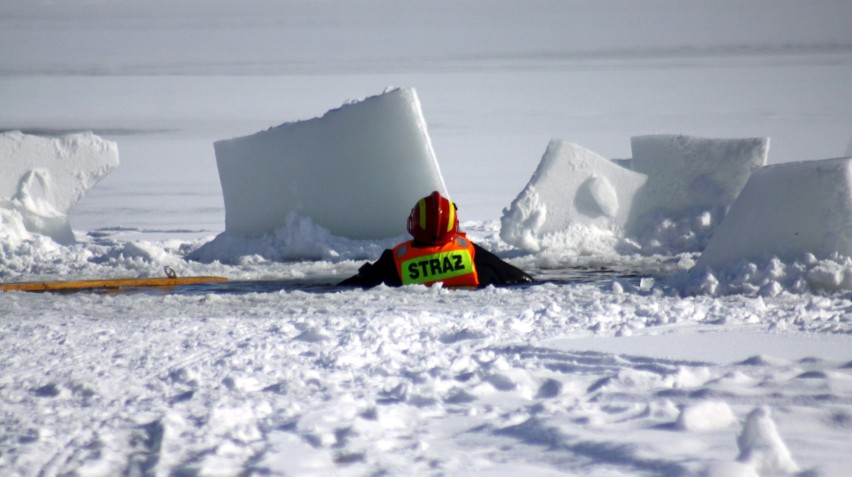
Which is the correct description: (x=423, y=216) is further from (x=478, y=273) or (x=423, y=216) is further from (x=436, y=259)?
(x=478, y=273)

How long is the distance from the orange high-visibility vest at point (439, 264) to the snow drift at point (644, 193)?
407 cm

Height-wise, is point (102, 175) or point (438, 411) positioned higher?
point (102, 175)

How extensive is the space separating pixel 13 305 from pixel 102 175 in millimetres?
7142

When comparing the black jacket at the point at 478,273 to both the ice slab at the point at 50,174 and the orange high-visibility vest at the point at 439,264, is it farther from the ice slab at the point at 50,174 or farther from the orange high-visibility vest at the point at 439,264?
the ice slab at the point at 50,174

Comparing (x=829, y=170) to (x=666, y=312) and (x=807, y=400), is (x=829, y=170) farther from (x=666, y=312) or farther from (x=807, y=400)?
(x=807, y=400)

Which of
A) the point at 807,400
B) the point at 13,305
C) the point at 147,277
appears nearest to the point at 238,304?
the point at 13,305

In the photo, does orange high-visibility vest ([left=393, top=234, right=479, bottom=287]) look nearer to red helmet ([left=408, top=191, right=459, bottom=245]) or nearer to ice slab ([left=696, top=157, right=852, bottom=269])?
red helmet ([left=408, top=191, right=459, bottom=245])

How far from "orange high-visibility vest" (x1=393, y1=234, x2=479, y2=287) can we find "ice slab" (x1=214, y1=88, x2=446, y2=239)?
146 inches

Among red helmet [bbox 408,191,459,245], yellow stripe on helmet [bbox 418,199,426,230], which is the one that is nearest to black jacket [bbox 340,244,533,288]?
red helmet [bbox 408,191,459,245]

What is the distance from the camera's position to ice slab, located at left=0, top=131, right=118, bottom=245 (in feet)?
43.3

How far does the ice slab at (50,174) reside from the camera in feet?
43.3

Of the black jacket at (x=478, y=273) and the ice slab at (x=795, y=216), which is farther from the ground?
the ice slab at (x=795, y=216)

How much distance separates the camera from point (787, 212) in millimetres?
6902

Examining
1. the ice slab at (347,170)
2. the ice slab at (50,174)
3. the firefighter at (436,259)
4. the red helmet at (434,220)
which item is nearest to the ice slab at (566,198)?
the ice slab at (347,170)
